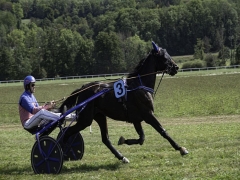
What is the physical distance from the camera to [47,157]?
10.2 meters

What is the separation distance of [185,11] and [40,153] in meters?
121

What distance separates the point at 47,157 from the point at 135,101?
2.22 meters

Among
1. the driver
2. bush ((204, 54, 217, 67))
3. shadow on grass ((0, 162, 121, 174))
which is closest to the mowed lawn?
shadow on grass ((0, 162, 121, 174))

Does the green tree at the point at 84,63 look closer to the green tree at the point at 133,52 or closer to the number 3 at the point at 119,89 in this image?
the green tree at the point at 133,52

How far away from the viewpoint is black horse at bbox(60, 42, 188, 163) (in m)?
10.7

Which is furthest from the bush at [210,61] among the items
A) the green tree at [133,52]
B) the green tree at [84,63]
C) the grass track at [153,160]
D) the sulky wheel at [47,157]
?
the sulky wheel at [47,157]

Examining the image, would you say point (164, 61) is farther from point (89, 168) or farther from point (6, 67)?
point (6, 67)

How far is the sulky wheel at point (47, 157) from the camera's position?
399 inches

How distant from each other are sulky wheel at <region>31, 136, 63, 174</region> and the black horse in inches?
34.8

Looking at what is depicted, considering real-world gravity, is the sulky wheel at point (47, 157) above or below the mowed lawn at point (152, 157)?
above

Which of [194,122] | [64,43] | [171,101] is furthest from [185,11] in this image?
[194,122]

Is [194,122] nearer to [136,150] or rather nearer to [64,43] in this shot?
[136,150]

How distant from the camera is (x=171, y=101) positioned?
30344 millimetres

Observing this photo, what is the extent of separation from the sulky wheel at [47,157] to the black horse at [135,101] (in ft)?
2.90
